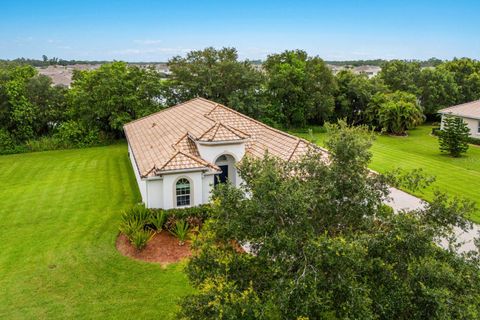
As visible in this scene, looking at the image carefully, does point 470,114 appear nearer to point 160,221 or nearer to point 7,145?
point 160,221

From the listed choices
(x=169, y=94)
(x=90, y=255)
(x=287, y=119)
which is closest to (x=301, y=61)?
(x=287, y=119)

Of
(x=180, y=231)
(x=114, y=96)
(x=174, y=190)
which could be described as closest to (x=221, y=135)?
(x=174, y=190)

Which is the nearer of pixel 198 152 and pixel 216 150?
pixel 216 150

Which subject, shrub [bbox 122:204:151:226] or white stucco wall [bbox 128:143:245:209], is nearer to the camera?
shrub [bbox 122:204:151:226]

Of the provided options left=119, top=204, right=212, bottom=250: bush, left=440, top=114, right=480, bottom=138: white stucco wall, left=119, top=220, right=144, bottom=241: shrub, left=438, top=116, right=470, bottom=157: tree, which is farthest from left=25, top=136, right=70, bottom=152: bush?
left=440, top=114, right=480, bottom=138: white stucco wall

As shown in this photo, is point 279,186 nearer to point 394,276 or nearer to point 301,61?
point 394,276

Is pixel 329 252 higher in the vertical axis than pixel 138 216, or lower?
higher

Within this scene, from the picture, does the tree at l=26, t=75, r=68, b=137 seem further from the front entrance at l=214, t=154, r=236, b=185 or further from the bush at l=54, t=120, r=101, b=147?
the front entrance at l=214, t=154, r=236, b=185

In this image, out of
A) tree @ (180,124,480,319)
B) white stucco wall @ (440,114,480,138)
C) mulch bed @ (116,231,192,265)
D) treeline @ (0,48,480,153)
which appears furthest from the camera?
white stucco wall @ (440,114,480,138)
